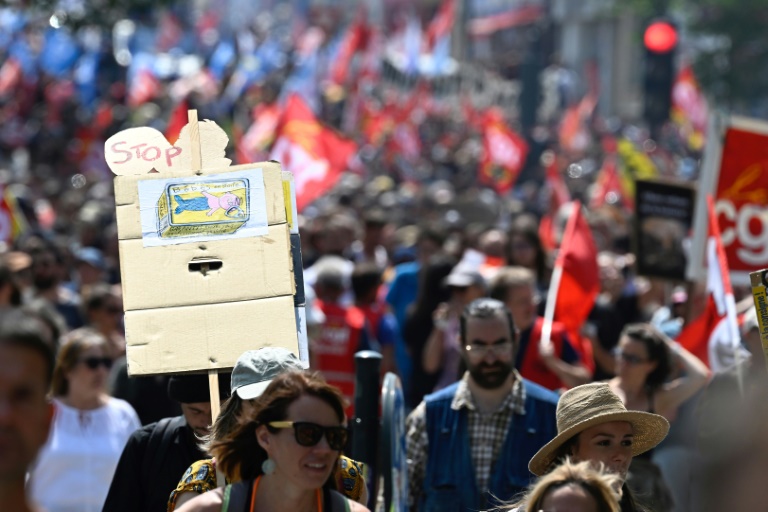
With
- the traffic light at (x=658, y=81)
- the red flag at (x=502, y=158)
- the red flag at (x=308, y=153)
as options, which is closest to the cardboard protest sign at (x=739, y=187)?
the red flag at (x=308, y=153)

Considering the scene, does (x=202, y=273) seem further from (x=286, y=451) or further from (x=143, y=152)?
(x=286, y=451)

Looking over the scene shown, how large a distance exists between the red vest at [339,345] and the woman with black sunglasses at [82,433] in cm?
186

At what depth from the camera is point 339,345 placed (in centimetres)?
832

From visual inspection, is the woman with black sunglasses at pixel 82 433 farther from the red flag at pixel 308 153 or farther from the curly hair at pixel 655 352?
the red flag at pixel 308 153

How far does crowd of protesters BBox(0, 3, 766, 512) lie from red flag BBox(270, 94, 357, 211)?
0.88m

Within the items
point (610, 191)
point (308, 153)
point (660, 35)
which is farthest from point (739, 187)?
point (660, 35)

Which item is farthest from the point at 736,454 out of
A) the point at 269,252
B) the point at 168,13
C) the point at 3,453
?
the point at 168,13

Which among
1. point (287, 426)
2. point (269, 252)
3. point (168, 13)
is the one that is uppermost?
point (168, 13)

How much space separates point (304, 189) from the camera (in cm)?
1423

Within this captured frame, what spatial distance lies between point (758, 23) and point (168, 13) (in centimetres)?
1813

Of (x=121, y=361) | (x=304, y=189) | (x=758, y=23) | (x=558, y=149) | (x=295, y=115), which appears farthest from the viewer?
(x=758, y=23)

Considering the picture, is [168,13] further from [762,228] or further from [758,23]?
[762,228]

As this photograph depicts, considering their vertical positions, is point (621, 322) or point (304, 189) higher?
point (304, 189)

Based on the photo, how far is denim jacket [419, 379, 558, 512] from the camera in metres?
5.52
